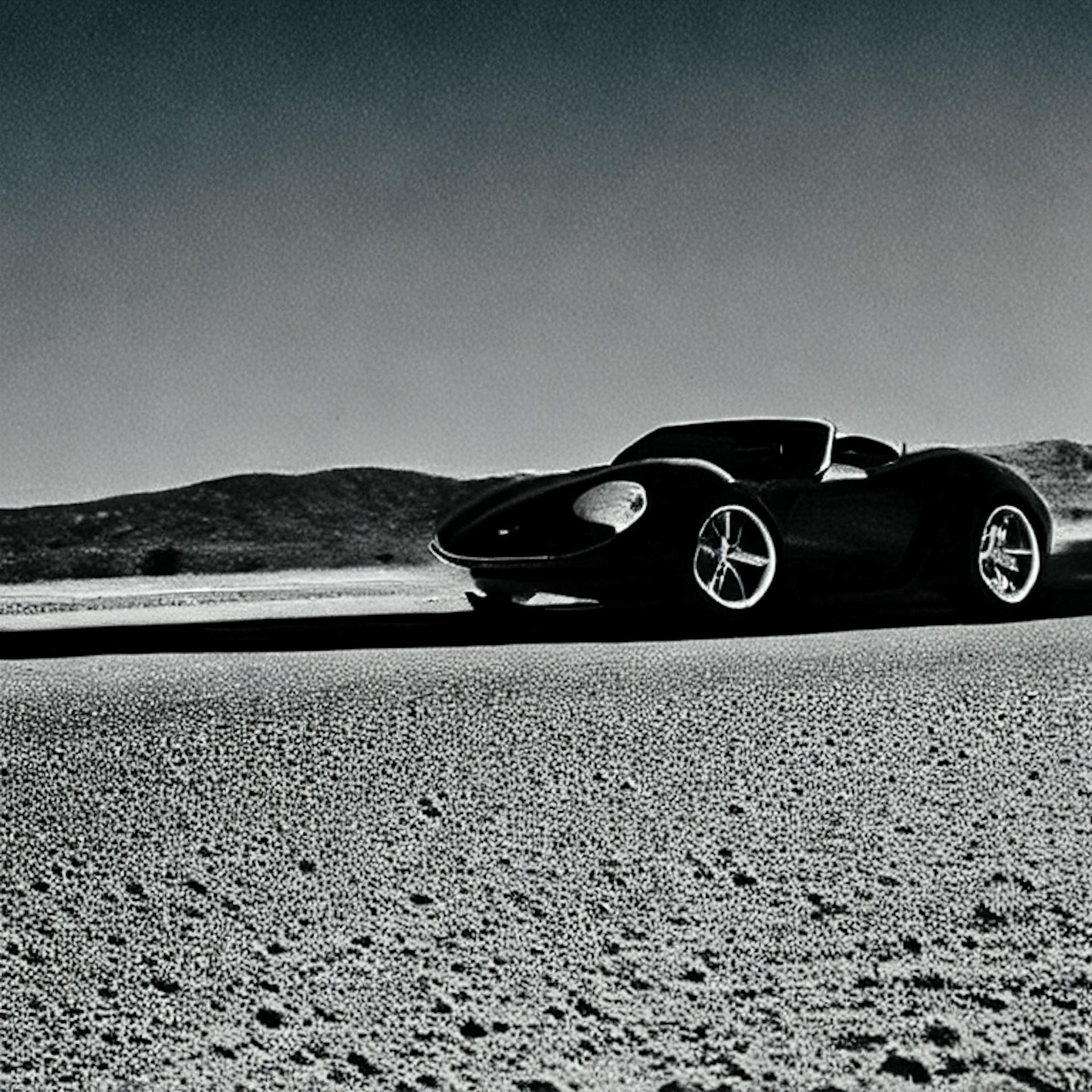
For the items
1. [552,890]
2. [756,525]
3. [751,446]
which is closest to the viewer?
[552,890]

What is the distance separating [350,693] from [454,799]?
107cm

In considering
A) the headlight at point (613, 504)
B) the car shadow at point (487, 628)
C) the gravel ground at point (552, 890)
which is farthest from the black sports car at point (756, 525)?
the gravel ground at point (552, 890)

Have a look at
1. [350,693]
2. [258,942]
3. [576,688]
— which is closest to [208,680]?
[350,693]

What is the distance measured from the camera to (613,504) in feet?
21.1

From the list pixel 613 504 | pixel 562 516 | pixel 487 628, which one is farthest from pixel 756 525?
pixel 487 628

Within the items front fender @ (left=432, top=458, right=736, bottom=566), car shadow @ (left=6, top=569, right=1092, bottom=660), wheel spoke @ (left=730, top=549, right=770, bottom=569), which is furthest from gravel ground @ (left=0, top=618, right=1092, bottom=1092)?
wheel spoke @ (left=730, top=549, right=770, bottom=569)

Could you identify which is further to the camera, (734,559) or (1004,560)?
(1004,560)

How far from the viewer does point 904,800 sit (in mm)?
3668

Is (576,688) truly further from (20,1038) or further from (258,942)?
(20,1038)

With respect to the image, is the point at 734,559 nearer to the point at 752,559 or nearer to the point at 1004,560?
the point at 752,559

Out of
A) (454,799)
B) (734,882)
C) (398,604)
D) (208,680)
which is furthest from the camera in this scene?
(398,604)

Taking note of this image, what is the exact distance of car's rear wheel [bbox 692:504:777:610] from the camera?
6355mm

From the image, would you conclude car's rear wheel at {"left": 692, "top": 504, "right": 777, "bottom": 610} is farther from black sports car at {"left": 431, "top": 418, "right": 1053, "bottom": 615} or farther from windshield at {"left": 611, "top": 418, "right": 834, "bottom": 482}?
windshield at {"left": 611, "top": 418, "right": 834, "bottom": 482}

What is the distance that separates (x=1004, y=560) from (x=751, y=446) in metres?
1.25
